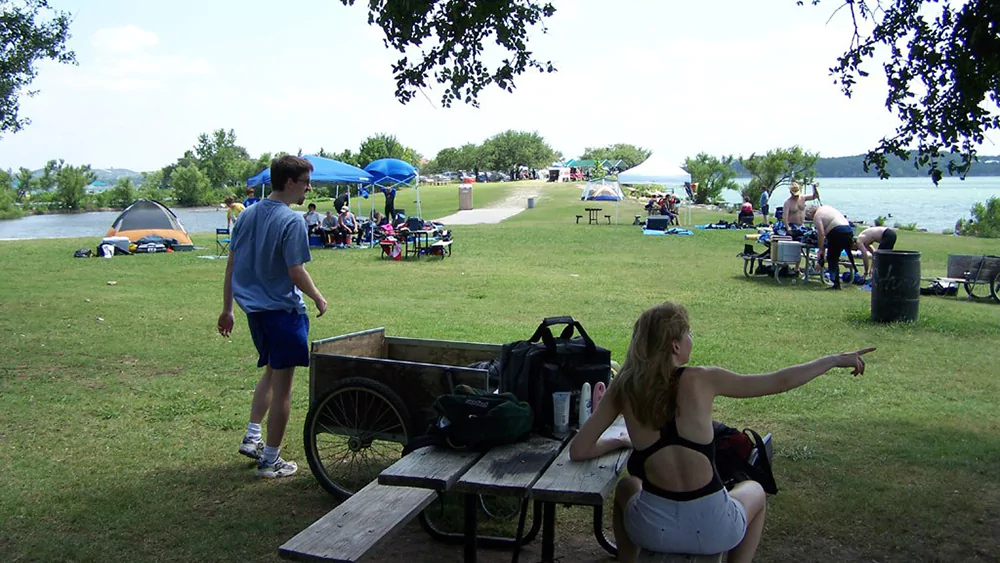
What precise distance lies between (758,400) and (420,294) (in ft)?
23.5

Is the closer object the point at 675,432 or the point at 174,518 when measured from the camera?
the point at 675,432

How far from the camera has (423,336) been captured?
9195 mm

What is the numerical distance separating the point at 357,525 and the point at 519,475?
640 mm

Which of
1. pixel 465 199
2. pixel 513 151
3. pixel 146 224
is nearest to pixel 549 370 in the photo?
pixel 146 224

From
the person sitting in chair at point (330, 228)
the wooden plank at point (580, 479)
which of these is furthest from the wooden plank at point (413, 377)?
the person sitting in chair at point (330, 228)

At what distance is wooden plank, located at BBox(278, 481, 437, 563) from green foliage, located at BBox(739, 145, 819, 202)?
45.1 m

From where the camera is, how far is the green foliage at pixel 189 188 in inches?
3497

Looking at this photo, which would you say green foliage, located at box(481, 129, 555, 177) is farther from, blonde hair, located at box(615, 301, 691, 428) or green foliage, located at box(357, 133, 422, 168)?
blonde hair, located at box(615, 301, 691, 428)

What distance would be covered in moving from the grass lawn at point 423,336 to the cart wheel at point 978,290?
633mm

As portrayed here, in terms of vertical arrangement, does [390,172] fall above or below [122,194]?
above

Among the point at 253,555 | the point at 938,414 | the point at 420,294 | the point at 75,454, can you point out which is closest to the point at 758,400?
the point at 938,414

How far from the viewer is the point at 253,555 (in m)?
3.98

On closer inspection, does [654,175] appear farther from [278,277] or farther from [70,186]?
[70,186]

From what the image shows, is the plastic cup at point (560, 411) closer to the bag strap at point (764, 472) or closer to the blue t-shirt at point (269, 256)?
the bag strap at point (764, 472)
